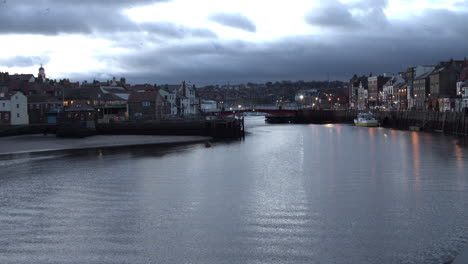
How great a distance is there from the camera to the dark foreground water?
18641 millimetres

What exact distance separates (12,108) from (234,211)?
72.9m

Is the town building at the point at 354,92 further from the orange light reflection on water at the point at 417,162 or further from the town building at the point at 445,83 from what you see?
the orange light reflection on water at the point at 417,162

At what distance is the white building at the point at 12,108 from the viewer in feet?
286

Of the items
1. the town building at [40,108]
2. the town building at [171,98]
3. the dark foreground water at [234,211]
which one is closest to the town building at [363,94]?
the town building at [171,98]

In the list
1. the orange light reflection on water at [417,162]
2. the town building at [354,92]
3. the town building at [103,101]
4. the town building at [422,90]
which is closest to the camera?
the orange light reflection on water at [417,162]

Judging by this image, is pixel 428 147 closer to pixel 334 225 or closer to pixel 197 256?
pixel 334 225

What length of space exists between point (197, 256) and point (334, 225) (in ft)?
21.3

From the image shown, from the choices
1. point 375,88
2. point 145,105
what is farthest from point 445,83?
point 375,88

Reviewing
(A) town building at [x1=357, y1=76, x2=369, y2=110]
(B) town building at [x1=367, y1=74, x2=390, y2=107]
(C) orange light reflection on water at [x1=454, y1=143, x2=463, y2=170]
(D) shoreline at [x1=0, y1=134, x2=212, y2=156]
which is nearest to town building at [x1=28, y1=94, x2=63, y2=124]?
(D) shoreline at [x1=0, y1=134, x2=212, y2=156]

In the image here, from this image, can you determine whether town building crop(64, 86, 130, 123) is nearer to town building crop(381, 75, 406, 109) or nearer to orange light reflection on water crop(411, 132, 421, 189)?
orange light reflection on water crop(411, 132, 421, 189)

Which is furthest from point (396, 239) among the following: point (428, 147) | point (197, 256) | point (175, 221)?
point (428, 147)

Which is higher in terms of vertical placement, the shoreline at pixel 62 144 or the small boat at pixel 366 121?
the small boat at pixel 366 121

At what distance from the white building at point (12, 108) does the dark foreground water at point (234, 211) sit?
4627 centimetres

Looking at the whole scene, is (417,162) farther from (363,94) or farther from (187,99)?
(363,94)
